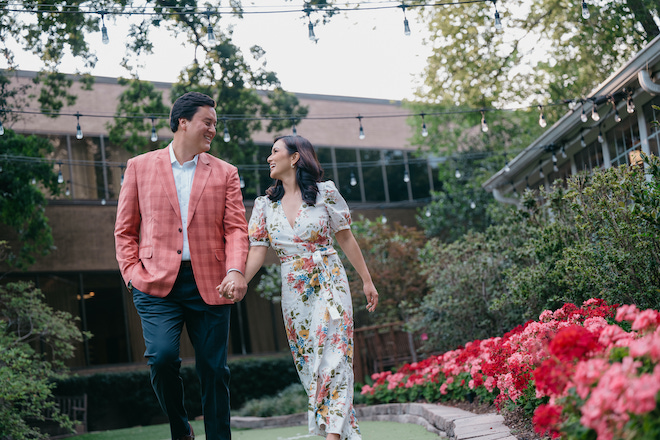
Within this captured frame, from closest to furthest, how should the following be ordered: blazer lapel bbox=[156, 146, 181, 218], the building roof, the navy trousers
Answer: the navy trousers, blazer lapel bbox=[156, 146, 181, 218], the building roof

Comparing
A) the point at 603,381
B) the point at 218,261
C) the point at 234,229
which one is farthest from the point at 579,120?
the point at 603,381

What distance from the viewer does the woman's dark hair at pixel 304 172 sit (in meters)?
4.05

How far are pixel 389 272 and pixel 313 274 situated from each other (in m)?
10.5

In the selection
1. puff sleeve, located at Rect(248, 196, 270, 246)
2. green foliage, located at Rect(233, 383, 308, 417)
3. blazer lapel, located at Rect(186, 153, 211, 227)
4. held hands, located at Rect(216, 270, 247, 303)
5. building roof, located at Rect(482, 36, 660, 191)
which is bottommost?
green foliage, located at Rect(233, 383, 308, 417)

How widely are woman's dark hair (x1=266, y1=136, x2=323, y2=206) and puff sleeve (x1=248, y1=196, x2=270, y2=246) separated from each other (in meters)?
0.09

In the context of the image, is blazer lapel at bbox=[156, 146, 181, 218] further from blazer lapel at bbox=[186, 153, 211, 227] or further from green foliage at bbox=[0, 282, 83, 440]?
green foliage at bbox=[0, 282, 83, 440]

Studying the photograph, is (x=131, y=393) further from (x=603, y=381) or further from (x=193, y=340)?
(x=603, y=381)

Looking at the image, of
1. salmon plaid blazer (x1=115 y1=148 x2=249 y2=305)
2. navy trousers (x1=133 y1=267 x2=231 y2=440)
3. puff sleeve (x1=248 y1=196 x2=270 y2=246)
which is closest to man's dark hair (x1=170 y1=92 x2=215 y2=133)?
salmon plaid blazer (x1=115 y1=148 x2=249 y2=305)

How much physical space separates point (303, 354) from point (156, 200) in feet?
3.84

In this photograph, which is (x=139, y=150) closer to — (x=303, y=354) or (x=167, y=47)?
(x=167, y=47)

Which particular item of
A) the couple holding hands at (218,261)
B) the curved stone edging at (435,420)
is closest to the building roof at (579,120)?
the curved stone edging at (435,420)

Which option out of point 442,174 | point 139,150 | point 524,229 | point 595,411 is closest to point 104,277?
point 139,150

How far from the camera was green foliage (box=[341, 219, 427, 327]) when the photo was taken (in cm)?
1423

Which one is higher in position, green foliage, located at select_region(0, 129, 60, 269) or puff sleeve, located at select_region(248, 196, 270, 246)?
green foliage, located at select_region(0, 129, 60, 269)
